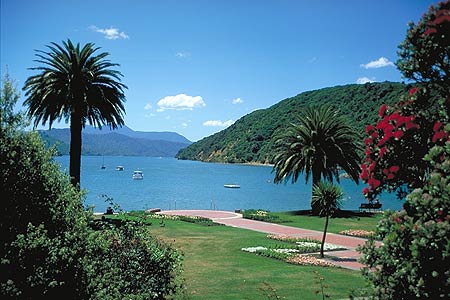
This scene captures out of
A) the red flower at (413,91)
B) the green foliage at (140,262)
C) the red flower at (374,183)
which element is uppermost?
the red flower at (413,91)

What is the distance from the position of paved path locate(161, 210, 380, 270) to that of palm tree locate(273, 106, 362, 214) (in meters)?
6.70

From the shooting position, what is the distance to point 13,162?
28.3 feet

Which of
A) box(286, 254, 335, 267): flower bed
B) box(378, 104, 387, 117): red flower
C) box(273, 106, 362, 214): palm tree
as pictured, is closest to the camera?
box(378, 104, 387, 117): red flower

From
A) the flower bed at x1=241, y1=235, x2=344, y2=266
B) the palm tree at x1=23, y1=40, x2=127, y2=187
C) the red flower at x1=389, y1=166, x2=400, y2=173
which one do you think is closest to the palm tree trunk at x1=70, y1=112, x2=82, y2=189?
the palm tree at x1=23, y1=40, x2=127, y2=187

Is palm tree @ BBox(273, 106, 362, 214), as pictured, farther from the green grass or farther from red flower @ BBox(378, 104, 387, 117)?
red flower @ BBox(378, 104, 387, 117)

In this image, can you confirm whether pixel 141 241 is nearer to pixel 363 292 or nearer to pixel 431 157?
pixel 363 292

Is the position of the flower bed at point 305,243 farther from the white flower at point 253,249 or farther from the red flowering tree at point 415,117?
the red flowering tree at point 415,117

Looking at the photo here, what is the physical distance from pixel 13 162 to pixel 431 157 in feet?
22.9

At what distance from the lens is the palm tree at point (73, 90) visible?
91.1 ft

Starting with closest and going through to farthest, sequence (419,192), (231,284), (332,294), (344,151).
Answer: (419,192), (332,294), (231,284), (344,151)

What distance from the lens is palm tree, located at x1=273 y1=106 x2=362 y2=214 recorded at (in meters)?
41.0

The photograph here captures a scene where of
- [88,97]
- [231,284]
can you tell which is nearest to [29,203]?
[231,284]

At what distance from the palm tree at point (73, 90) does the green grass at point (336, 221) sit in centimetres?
1624

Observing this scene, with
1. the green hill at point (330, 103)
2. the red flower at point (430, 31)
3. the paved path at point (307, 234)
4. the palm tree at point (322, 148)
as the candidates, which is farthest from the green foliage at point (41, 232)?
the green hill at point (330, 103)
